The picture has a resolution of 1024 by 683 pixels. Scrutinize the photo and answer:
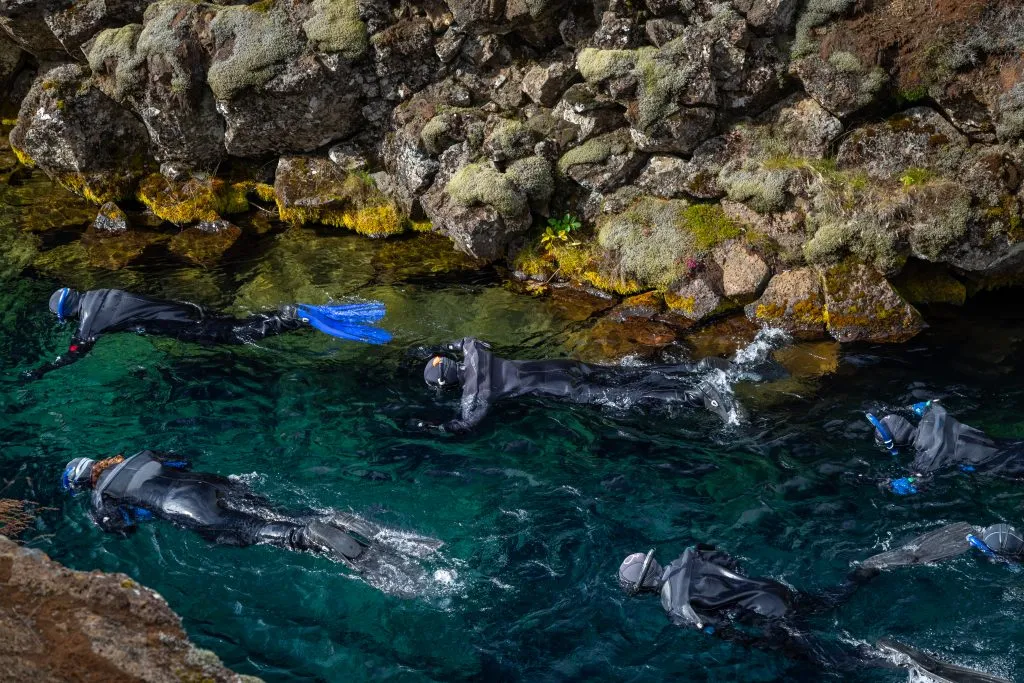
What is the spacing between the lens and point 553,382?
9992 millimetres

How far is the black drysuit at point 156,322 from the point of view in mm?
10547

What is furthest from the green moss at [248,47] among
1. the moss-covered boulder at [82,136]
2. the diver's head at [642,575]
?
the diver's head at [642,575]

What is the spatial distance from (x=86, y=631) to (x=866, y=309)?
10.3 meters

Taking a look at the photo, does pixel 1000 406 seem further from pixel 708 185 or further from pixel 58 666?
pixel 58 666

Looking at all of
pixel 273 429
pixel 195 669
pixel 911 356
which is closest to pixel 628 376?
pixel 911 356

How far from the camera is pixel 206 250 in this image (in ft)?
50.2

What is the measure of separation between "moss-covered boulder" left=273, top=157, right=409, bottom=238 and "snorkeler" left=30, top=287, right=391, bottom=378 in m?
3.79

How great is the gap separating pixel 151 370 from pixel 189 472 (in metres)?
3.96

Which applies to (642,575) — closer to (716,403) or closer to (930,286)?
(716,403)

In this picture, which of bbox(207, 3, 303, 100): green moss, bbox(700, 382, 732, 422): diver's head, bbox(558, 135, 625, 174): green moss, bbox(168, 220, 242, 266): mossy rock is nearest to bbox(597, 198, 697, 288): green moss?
bbox(558, 135, 625, 174): green moss

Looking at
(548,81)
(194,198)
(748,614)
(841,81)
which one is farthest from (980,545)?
(194,198)

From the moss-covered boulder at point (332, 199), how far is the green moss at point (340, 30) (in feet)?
7.51

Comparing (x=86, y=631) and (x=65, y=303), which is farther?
(x=65, y=303)

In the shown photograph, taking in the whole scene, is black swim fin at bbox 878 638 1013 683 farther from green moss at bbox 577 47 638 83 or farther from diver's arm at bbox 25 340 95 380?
diver's arm at bbox 25 340 95 380
